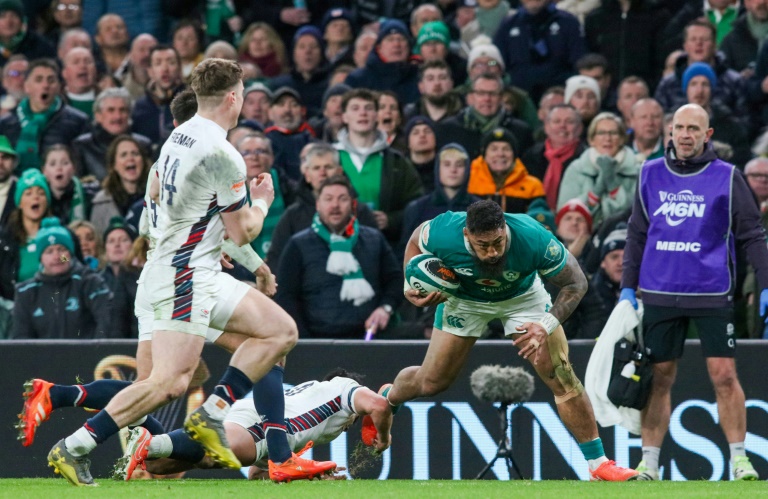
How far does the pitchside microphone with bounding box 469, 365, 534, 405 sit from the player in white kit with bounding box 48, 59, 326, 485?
224cm

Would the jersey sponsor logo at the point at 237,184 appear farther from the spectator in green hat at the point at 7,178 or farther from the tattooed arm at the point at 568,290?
the spectator in green hat at the point at 7,178

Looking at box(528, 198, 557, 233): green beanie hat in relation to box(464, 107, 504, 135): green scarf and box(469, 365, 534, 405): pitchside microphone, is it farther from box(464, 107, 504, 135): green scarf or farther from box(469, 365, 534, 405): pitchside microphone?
box(469, 365, 534, 405): pitchside microphone

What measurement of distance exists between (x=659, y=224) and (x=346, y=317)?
9.60 ft

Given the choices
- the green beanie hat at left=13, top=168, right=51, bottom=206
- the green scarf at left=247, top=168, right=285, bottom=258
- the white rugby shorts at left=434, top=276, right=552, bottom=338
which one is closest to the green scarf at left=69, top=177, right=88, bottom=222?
the green beanie hat at left=13, top=168, right=51, bottom=206

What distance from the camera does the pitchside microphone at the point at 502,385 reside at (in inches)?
377

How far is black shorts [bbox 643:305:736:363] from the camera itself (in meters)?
9.09

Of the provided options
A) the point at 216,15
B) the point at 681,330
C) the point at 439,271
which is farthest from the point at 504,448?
the point at 216,15

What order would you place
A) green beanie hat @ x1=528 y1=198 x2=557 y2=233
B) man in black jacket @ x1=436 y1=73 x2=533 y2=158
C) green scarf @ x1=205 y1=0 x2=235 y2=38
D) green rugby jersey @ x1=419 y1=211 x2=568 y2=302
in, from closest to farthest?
green rugby jersey @ x1=419 y1=211 x2=568 y2=302 < green beanie hat @ x1=528 y1=198 x2=557 y2=233 < man in black jacket @ x1=436 y1=73 x2=533 y2=158 < green scarf @ x1=205 y1=0 x2=235 y2=38

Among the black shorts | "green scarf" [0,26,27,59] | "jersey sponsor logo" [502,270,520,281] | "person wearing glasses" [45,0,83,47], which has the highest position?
"person wearing glasses" [45,0,83,47]

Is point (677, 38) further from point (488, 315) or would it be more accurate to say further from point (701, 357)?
point (488, 315)

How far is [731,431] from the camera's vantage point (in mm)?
9070

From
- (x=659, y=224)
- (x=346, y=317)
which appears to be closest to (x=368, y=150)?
(x=346, y=317)

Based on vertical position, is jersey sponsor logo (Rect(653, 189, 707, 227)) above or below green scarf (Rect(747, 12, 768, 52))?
below

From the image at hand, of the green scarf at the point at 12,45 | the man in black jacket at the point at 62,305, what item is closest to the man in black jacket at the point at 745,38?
the man in black jacket at the point at 62,305
